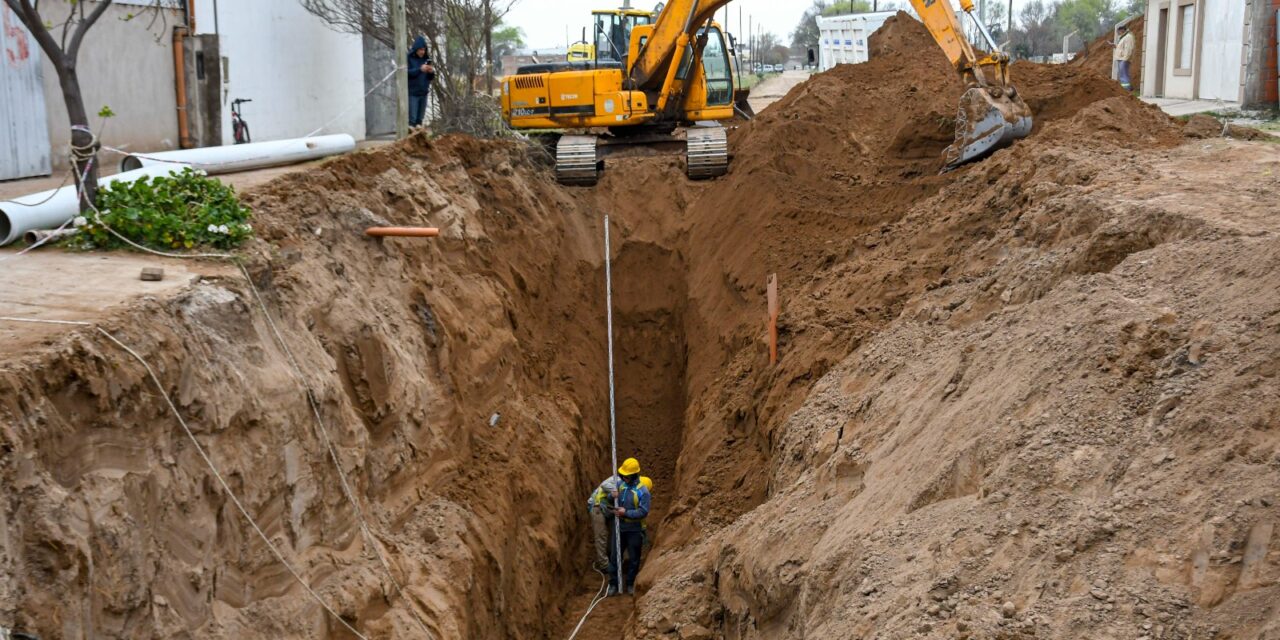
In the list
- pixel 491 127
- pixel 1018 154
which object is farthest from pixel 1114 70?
pixel 1018 154

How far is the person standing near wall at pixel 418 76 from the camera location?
19.3m

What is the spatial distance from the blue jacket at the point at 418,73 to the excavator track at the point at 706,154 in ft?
14.6

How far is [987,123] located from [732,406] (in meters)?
5.20

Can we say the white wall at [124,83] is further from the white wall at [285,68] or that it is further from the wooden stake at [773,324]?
the wooden stake at [773,324]

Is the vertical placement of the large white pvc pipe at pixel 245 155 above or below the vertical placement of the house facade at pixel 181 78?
below

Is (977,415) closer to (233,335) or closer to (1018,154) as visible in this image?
(233,335)

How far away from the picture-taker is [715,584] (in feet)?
33.1

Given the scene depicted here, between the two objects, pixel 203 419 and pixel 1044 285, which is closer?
pixel 203 419

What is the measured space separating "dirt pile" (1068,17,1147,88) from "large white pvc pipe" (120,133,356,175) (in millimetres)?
23974

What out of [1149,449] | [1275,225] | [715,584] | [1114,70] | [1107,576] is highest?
[1114,70]

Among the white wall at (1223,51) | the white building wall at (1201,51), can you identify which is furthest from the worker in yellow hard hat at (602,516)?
the white building wall at (1201,51)

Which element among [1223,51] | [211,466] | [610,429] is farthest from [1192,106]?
[211,466]

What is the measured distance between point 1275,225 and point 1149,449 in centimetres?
329

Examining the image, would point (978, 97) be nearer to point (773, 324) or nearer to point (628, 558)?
point (773, 324)
